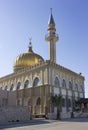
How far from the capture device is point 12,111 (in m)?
33.2

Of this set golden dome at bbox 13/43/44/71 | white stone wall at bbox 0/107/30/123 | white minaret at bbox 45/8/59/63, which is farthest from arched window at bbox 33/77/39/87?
white stone wall at bbox 0/107/30/123

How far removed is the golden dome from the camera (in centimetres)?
5975

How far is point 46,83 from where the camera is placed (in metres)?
48.0

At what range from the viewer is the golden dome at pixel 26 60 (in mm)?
59750

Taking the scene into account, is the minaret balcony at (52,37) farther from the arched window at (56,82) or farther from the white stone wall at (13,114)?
the white stone wall at (13,114)

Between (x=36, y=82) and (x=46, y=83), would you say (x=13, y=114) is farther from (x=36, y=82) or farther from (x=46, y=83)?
(x=36, y=82)

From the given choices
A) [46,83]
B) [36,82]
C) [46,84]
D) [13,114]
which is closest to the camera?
[13,114]

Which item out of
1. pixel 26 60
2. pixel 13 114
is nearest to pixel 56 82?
pixel 26 60

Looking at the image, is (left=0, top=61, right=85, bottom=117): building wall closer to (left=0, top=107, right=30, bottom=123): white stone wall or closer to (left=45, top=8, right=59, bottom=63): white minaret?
(left=45, top=8, right=59, bottom=63): white minaret

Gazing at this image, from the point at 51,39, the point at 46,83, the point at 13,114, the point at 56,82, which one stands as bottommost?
the point at 13,114

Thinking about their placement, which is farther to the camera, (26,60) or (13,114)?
(26,60)

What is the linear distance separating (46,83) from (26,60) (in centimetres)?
1430

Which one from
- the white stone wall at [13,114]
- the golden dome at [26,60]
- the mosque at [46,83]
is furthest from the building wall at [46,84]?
the white stone wall at [13,114]

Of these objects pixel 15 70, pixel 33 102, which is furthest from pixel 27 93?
pixel 15 70
